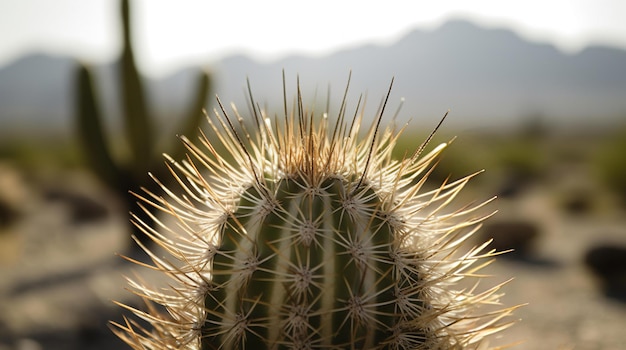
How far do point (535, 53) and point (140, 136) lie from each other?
147423mm

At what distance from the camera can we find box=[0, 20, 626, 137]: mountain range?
107438 millimetres

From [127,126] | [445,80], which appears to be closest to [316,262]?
[127,126]

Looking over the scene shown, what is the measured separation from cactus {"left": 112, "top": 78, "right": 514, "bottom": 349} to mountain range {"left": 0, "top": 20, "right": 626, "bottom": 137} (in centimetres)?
9105

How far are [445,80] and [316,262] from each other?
13273 centimetres

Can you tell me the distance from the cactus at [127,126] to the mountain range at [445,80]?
83221 mm

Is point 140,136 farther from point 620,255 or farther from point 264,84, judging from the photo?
point 264,84

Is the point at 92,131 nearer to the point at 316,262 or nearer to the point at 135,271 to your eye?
the point at 135,271

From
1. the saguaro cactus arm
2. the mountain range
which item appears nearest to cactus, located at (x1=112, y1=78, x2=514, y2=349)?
the saguaro cactus arm

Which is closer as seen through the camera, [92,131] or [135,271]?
[135,271]

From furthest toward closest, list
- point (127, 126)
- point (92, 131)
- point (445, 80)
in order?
point (445, 80), point (127, 126), point (92, 131)

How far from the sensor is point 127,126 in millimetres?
10203

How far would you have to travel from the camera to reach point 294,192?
6.78 ft

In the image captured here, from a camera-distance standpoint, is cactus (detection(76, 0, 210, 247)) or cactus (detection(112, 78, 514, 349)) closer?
cactus (detection(112, 78, 514, 349))

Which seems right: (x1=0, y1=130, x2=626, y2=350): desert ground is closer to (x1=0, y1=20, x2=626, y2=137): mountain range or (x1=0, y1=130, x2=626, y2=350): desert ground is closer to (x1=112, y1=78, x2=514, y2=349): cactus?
(x1=112, y1=78, x2=514, y2=349): cactus
